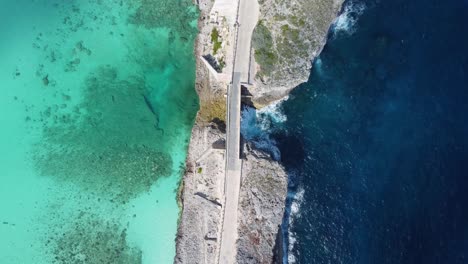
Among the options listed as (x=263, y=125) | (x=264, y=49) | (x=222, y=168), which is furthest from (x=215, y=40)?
(x=222, y=168)

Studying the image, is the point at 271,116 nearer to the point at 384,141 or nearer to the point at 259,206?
the point at 259,206

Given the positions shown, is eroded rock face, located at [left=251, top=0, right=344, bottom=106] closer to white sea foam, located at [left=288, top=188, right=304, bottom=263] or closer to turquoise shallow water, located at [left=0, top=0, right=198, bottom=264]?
turquoise shallow water, located at [left=0, top=0, right=198, bottom=264]

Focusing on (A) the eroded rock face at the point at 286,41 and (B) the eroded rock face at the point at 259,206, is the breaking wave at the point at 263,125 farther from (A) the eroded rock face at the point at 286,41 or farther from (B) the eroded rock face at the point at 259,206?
(A) the eroded rock face at the point at 286,41

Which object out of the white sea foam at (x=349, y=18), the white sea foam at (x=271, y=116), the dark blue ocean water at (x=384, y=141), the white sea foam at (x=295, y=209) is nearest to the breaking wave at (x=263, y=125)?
the white sea foam at (x=271, y=116)

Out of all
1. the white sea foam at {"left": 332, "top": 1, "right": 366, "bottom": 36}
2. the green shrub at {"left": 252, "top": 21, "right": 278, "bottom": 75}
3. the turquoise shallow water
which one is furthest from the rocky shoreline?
the white sea foam at {"left": 332, "top": 1, "right": 366, "bottom": 36}

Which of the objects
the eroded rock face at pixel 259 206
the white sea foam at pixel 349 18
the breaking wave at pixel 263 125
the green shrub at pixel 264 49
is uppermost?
the white sea foam at pixel 349 18

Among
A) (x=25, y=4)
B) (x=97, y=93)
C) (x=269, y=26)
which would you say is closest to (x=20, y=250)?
(x=97, y=93)
